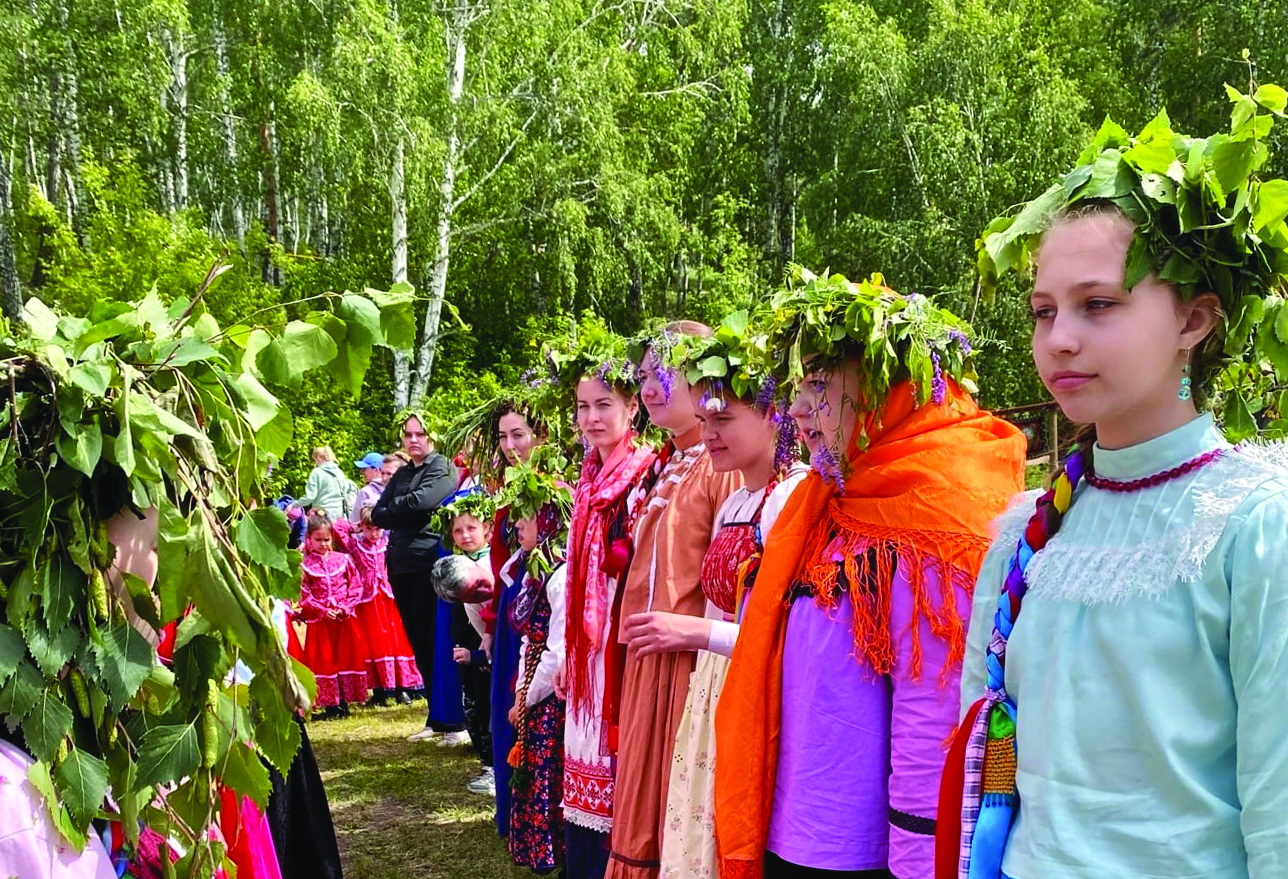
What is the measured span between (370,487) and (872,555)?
778 cm

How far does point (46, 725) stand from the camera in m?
1.54

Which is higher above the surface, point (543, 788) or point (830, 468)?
point (830, 468)

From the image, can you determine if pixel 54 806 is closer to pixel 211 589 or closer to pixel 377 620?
pixel 211 589

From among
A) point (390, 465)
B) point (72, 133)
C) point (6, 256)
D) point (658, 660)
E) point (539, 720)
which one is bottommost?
point (539, 720)

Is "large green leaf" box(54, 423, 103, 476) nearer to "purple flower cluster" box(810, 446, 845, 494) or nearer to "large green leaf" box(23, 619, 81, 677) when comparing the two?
"large green leaf" box(23, 619, 81, 677)

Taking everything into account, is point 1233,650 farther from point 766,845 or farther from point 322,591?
point 322,591

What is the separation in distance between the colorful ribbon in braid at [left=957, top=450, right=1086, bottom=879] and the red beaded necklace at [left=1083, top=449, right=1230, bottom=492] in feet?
0.26

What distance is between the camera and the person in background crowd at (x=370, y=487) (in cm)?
962

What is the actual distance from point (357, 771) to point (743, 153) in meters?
19.2

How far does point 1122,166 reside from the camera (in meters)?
1.58

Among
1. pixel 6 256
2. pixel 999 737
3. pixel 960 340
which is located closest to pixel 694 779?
pixel 960 340

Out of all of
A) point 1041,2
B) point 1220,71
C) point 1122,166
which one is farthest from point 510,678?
point 1041,2

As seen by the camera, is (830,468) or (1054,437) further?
(1054,437)

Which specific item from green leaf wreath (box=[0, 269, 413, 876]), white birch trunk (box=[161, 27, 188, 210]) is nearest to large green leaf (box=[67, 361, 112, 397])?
green leaf wreath (box=[0, 269, 413, 876])
